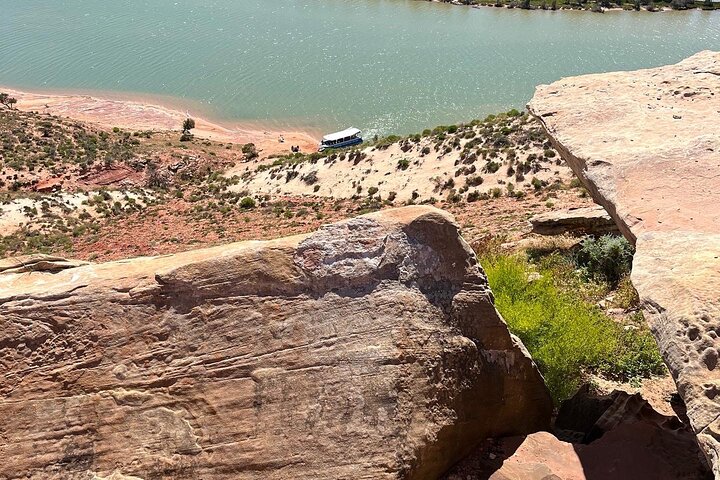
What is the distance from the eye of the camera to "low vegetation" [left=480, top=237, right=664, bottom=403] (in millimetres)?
10914

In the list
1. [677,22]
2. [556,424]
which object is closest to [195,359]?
[556,424]

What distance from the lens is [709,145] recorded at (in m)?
10.6

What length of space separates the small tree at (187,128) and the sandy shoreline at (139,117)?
0.68 meters

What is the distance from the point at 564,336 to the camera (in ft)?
36.0

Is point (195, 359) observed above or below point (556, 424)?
above

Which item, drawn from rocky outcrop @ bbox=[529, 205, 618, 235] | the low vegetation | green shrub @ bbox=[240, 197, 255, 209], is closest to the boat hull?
green shrub @ bbox=[240, 197, 255, 209]

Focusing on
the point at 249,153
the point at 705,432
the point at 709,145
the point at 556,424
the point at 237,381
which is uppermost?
the point at 709,145

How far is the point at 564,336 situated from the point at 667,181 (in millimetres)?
3179

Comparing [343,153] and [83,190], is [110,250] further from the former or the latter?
[343,153]

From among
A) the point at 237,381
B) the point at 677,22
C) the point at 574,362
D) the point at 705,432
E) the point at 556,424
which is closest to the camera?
the point at 705,432

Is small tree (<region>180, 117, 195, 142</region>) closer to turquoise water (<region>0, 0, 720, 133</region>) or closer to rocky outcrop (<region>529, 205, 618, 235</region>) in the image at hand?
turquoise water (<region>0, 0, 720, 133</region>)

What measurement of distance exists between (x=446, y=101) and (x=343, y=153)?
19.3m

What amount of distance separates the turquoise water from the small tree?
4516 millimetres

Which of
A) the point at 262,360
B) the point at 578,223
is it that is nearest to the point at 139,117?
the point at 578,223
